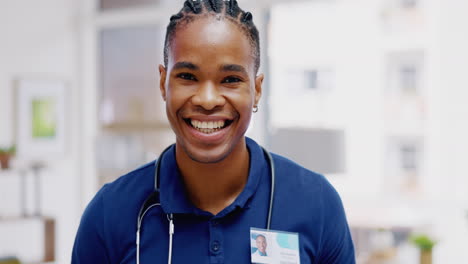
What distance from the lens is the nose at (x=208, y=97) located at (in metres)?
0.90

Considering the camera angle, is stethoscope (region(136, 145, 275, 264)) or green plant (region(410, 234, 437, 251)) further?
green plant (region(410, 234, 437, 251))

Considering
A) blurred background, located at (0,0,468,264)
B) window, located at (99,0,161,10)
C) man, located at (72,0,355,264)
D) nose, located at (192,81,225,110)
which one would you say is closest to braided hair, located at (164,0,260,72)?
man, located at (72,0,355,264)

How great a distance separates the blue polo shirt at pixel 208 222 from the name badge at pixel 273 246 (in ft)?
0.04

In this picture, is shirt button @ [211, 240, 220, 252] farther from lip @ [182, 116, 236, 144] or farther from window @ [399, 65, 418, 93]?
window @ [399, 65, 418, 93]

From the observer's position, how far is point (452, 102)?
3182 mm

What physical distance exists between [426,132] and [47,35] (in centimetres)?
260

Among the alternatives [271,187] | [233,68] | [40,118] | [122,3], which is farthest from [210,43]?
[122,3]

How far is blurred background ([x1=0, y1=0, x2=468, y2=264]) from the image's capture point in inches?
131

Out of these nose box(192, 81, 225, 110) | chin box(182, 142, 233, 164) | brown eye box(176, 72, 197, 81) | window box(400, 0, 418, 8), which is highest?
window box(400, 0, 418, 8)

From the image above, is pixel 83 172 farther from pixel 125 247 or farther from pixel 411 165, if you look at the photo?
pixel 125 247

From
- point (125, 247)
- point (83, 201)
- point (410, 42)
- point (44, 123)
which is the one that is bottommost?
point (83, 201)

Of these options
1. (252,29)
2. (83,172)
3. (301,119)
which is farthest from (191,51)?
(83,172)

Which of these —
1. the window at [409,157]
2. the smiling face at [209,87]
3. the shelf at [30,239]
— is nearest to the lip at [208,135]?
the smiling face at [209,87]

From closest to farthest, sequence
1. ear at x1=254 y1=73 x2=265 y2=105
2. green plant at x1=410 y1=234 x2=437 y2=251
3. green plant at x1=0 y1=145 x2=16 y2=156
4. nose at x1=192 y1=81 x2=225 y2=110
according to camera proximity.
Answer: nose at x1=192 y1=81 x2=225 y2=110, ear at x1=254 y1=73 x2=265 y2=105, green plant at x1=410 y1=234 x2=437 y2=251, green plant at x1=0 y1=145 x2=16 y2=156
